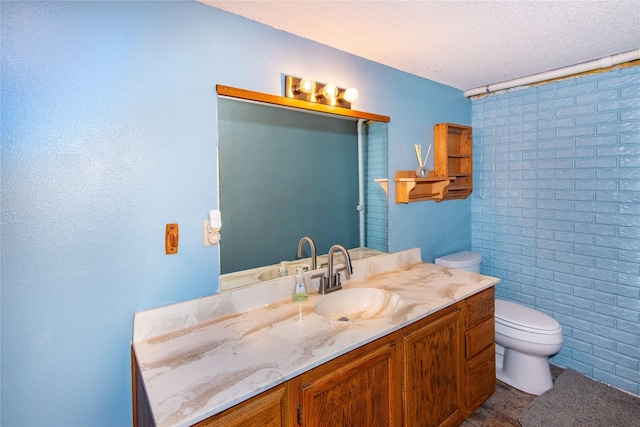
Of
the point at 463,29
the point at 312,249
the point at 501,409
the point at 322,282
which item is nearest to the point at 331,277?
the point at 322,282

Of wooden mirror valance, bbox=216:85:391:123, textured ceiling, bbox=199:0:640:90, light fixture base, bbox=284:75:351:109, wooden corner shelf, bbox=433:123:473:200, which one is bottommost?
wooden corner shelf, bbox=433:123:473:200

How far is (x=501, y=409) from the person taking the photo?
1.98 meters

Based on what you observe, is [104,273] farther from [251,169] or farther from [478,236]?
[478,236]

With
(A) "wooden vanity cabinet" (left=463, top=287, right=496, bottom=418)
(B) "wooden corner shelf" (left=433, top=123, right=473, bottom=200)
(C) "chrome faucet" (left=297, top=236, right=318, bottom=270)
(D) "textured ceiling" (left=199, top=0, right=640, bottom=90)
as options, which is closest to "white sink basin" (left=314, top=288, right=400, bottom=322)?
(C) "chrome faucet" (left=297, top=236, right=318, bottom=270)

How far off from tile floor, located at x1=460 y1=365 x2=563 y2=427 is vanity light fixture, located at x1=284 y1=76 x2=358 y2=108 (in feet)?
6.46

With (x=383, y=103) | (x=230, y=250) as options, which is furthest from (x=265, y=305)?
(x=383, y=103)

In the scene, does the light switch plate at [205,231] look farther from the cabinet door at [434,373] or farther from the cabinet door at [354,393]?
the cabinet door at [434,373]

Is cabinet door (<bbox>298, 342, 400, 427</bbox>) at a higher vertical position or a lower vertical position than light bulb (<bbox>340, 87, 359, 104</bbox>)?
lower

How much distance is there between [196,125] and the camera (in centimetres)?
142

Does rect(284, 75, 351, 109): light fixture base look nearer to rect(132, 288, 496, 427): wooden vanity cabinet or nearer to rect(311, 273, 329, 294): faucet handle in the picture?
rect(311, 273, 329, 294): faucet handle

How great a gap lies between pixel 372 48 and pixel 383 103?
14.8 inches

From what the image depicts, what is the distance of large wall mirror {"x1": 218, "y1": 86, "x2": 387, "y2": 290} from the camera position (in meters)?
1.55

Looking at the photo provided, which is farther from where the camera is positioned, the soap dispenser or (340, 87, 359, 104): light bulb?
(340, 87, 359, 104): light bulb

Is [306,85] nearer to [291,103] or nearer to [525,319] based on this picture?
[291,103]
